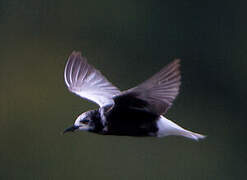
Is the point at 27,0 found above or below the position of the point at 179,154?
above

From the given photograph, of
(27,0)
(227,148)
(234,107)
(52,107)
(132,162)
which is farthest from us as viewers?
(27,0)

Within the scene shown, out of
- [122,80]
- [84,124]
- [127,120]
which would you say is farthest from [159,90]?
[122,80]

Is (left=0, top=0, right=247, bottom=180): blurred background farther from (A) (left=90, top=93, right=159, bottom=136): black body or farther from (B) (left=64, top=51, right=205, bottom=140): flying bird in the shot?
(A) (left=90, top=93, right=159, bottom=136): black body

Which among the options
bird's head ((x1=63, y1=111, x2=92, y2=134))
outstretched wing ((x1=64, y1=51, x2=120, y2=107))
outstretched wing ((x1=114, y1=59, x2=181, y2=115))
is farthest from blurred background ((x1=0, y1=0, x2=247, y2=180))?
outstretched wing ((x1=114, y1=59, x2=181, y2=115))

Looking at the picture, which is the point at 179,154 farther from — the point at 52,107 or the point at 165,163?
the point at 52,107

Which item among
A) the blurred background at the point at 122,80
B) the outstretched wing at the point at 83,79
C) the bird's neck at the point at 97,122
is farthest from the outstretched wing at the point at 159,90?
the blurred background at the point at 122,80

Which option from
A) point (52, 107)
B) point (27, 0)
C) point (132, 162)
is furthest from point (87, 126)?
point (27, 0)

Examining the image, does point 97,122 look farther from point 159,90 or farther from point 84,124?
point 159,90
